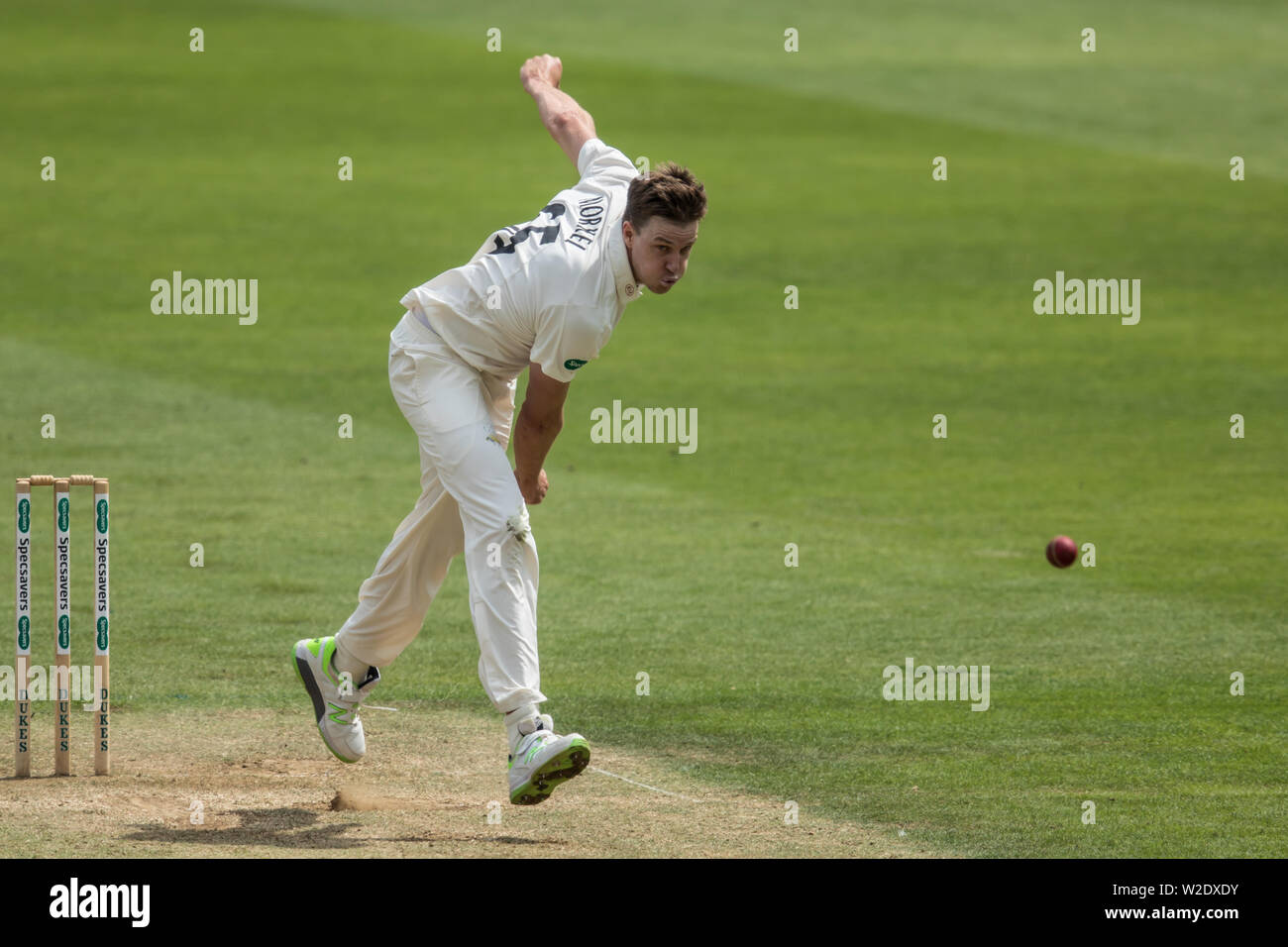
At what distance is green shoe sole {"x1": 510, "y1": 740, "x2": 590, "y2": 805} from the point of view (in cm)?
652

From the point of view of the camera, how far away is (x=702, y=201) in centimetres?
692

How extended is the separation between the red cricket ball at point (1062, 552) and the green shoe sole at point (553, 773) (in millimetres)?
5744

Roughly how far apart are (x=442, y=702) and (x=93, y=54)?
26.9 metres

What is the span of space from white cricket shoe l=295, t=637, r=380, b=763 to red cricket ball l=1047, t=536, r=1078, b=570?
5.33 meters

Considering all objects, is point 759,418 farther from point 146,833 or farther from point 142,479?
point 146,833

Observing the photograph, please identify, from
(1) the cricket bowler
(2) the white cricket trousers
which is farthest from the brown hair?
(2) the white cricket trousers

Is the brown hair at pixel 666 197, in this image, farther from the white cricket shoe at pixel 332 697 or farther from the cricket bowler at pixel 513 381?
the white cricket shoe at pixel 332 697

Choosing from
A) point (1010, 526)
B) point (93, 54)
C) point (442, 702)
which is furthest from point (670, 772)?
point (93, 54)

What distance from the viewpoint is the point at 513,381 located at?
25.0ft

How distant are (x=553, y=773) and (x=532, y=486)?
1.44 m
